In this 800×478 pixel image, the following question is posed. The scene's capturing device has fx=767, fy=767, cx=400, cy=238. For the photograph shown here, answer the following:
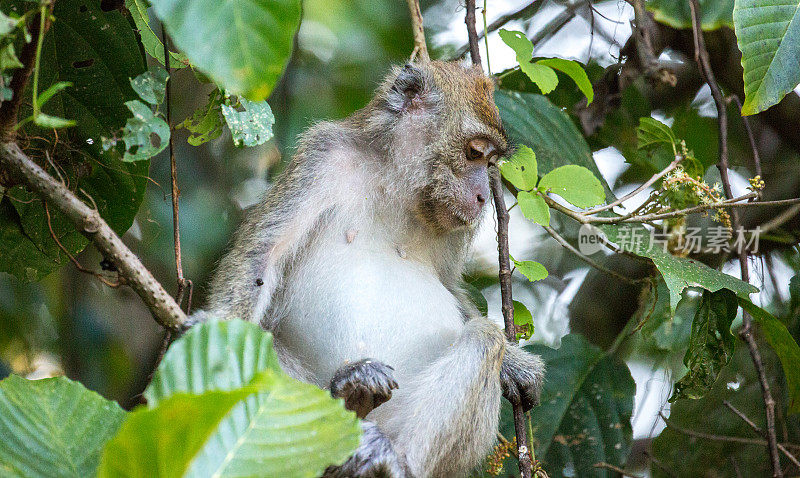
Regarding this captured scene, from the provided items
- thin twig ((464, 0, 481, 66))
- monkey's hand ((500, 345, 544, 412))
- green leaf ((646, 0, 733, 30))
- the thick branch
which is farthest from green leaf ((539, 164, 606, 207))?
green leaf ((646, 0, 733, 30))

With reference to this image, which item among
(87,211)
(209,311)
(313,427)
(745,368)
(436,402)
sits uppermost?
(87,211)

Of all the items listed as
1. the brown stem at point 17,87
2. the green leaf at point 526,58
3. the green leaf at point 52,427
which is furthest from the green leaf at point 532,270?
the brown stem at point 17,87

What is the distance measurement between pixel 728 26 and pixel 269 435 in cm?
467

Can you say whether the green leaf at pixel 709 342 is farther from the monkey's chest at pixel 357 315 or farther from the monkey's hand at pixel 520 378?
the monkey's chest at pixel 357 315

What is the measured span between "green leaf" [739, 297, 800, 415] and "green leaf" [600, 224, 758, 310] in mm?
121

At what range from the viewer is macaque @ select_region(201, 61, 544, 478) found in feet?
9.52

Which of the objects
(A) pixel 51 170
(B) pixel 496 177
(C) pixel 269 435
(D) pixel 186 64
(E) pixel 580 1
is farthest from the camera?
(E) pixel 580 1

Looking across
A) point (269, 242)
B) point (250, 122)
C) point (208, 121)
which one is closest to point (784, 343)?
point (269, 242)

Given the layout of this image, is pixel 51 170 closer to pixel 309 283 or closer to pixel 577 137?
pixel 309 283

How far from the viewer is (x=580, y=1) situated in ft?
17.8

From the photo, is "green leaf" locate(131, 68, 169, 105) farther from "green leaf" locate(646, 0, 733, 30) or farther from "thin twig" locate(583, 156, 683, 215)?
"green leaf" locate(646, 0, 733, 30)

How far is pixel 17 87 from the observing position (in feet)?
A: 6.53

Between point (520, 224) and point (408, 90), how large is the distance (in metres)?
2.65

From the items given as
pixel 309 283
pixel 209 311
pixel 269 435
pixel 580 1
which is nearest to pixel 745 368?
pixel 580 1
